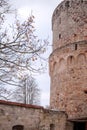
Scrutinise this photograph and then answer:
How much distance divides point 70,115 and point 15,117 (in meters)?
5.54

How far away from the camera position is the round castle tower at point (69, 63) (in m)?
18.6

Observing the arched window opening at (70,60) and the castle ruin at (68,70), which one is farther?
the arched window opening at (70,60)

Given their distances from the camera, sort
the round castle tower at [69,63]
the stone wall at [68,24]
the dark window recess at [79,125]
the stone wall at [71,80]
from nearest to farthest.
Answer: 1. the dark window recess at [79,125]
2. the stone wall at [71,80]
3. the round castle tower at [69,63]
4. the stone wall at [68,24]

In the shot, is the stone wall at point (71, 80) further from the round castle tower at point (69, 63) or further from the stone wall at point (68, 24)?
the stone wall at point (68, 24)

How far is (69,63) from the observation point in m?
19.5

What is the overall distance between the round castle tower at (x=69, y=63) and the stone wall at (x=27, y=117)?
84.3 inches

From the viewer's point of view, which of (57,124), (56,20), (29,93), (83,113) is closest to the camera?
(57,124)

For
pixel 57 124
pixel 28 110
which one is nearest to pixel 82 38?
pixel 57 124

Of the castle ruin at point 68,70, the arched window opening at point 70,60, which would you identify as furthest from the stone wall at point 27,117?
the arched window opening at point 70,60

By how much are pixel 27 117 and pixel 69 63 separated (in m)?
6.22

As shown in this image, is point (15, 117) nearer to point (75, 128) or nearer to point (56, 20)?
point (75, 128)

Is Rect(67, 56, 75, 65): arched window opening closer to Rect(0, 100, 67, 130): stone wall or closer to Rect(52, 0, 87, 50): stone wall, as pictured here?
Rect(52, 0, 87, 50): stone wall

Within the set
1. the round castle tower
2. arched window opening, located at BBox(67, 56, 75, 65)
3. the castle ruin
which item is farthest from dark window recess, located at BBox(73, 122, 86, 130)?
arched window opening, located at BBox(67, 56, 75, 65)

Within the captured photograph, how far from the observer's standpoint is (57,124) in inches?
649
